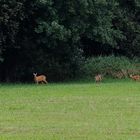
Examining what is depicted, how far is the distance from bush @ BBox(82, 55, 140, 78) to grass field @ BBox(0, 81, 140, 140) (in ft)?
31.9

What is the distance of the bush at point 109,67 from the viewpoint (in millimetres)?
38250

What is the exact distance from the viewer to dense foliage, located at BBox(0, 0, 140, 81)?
3431 cm

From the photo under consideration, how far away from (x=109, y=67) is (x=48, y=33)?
20.3 ft

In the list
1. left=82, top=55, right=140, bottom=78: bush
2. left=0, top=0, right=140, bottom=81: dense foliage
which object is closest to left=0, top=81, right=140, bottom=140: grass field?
left=0, top=0, right=140, bottom=81: dense foliage

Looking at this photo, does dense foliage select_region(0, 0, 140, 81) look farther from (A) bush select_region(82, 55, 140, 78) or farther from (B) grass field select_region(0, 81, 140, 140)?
(B) grass field select_region(0, 81, 140, 140)

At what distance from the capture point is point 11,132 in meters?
15.0

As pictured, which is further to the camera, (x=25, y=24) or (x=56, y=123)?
(x=25, y=24)

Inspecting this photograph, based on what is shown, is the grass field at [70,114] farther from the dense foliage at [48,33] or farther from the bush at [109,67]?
the bush at [109,67]

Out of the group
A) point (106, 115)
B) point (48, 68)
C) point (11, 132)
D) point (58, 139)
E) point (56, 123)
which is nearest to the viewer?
point (58, 139)

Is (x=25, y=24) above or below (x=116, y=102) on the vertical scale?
above

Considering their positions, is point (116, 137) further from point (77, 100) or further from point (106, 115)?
point (77, 100)

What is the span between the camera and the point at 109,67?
38.9 meters

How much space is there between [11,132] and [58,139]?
1629mm

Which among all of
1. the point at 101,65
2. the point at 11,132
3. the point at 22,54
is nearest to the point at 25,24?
the point at 22,54
